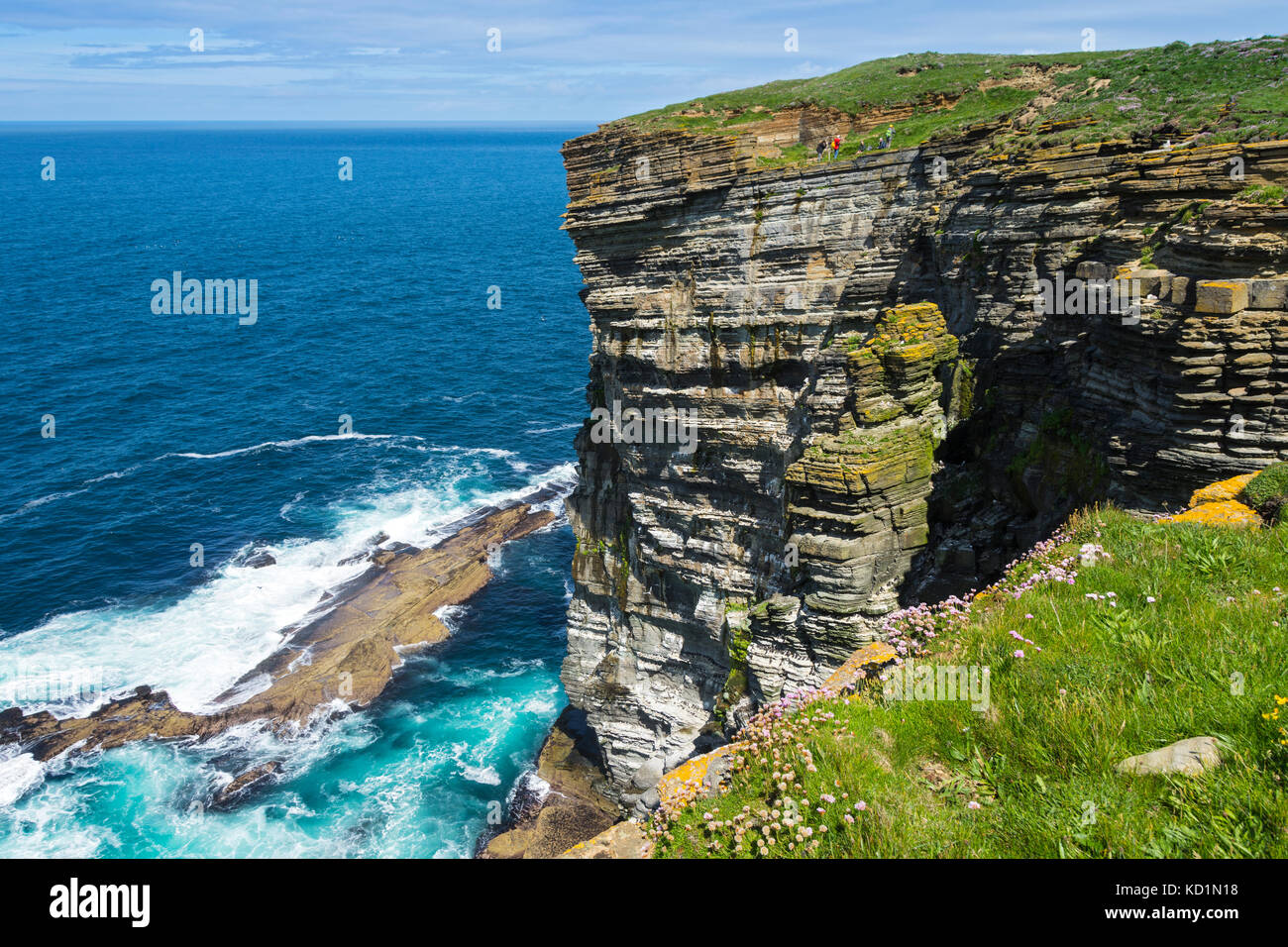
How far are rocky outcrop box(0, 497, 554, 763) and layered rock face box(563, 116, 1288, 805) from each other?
15.2m

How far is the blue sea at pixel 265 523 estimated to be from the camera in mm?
41375

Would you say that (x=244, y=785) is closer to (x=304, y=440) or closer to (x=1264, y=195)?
(x=304, y=440)

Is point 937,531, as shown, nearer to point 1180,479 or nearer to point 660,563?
point 1180,479

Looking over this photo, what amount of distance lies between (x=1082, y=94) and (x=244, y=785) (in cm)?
5111

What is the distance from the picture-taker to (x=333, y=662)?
165 feet

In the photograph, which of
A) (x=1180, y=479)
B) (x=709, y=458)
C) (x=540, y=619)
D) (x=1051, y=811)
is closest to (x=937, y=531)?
(x=1180, y=479)

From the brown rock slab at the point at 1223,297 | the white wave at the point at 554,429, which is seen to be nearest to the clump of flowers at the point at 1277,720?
→ the brown rock slab at the point at 1223,297

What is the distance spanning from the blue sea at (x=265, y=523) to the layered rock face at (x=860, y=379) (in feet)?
37.4

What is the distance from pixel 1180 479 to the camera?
60.5 feet
